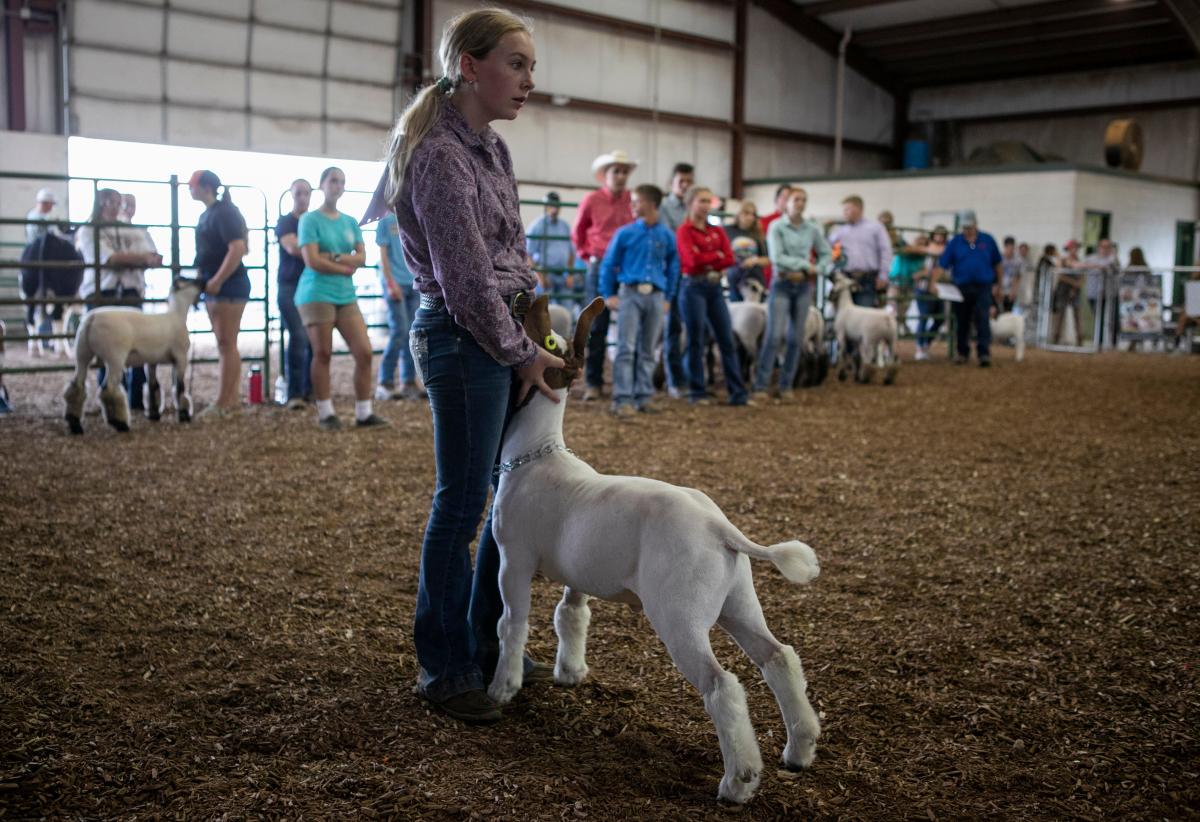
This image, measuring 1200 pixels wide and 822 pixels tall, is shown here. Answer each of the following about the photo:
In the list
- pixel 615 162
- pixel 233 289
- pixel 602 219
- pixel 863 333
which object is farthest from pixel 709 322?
pixel 233 289

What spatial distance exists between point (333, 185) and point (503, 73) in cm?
501

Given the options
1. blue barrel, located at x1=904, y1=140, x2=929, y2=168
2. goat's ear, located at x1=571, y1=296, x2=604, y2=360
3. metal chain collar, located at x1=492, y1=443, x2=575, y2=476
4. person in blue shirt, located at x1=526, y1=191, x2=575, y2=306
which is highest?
blue barrel, located at x1=904, y1=140, x2=929, y2=168

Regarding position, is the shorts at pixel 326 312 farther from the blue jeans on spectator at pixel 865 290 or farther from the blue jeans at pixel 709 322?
the blue jeans on spectator at pixel 865 290

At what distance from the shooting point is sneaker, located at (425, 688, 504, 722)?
8.75 feet

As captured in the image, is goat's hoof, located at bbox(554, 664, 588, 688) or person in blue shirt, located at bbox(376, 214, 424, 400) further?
person in blue shirt, located at bbox(376, 214, 424, 400)

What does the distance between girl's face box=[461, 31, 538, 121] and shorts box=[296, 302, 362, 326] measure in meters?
4.77

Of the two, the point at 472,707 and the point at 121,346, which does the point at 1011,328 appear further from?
the point at 472,707

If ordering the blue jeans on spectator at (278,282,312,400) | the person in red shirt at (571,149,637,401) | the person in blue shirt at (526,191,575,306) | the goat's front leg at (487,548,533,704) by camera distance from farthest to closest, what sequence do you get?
the person in blue shirt at (526,191,575,306), the person in red shirt at (571,149,637,401), the blue jeans on spectator at (278,282,312,400), the goat's front leg at (487,548,533,704)

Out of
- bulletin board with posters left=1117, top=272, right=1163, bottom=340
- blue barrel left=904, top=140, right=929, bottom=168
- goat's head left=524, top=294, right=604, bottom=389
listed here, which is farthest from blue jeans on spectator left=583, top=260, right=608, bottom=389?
blue barrel left=904, top=140, right=929, bottom=168

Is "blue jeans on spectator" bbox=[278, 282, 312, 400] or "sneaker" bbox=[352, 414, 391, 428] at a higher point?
"blue jeans on spectator" bbox=[278, 282, 312, 400]

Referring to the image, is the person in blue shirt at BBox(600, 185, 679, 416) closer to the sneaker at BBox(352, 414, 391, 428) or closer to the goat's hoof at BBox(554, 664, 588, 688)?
the sneaker at BBox(352, 414, 391, 428)

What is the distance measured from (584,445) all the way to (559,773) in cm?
448

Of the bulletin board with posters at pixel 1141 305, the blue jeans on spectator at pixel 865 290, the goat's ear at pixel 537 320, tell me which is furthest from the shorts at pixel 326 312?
the bulletin board with posters at pixel 1141 305

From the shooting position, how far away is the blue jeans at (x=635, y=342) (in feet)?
27.0
